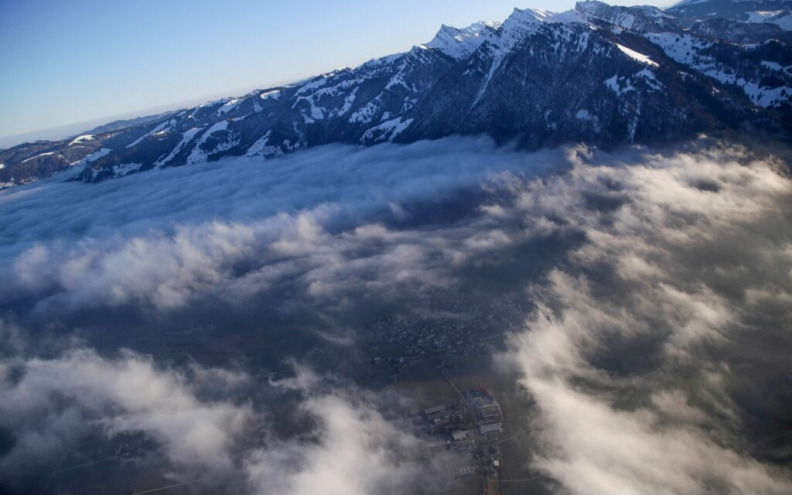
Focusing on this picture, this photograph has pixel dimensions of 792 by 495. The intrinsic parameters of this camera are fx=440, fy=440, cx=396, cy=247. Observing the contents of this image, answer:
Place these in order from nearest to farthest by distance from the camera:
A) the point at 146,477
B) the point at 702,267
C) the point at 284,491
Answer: the point at 284,491, the point at 146,477, the point at 702,267

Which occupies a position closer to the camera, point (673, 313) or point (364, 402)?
point (364, 402)

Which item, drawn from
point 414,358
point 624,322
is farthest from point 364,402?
point 624,322

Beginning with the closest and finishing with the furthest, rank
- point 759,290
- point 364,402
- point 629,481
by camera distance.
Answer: point 629,481, point 364,402, point 759,290

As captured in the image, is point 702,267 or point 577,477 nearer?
point 577,477

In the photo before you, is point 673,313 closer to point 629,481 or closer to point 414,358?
point 629,481

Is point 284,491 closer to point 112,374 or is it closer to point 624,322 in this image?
point 112,374

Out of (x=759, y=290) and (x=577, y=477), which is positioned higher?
(x=759, y=290)

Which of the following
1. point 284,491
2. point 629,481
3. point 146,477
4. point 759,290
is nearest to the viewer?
point 629,481

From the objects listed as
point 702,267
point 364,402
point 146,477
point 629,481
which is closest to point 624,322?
point 702,267

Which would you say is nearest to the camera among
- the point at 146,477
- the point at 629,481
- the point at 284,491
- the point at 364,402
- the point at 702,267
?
the point at 629,481
